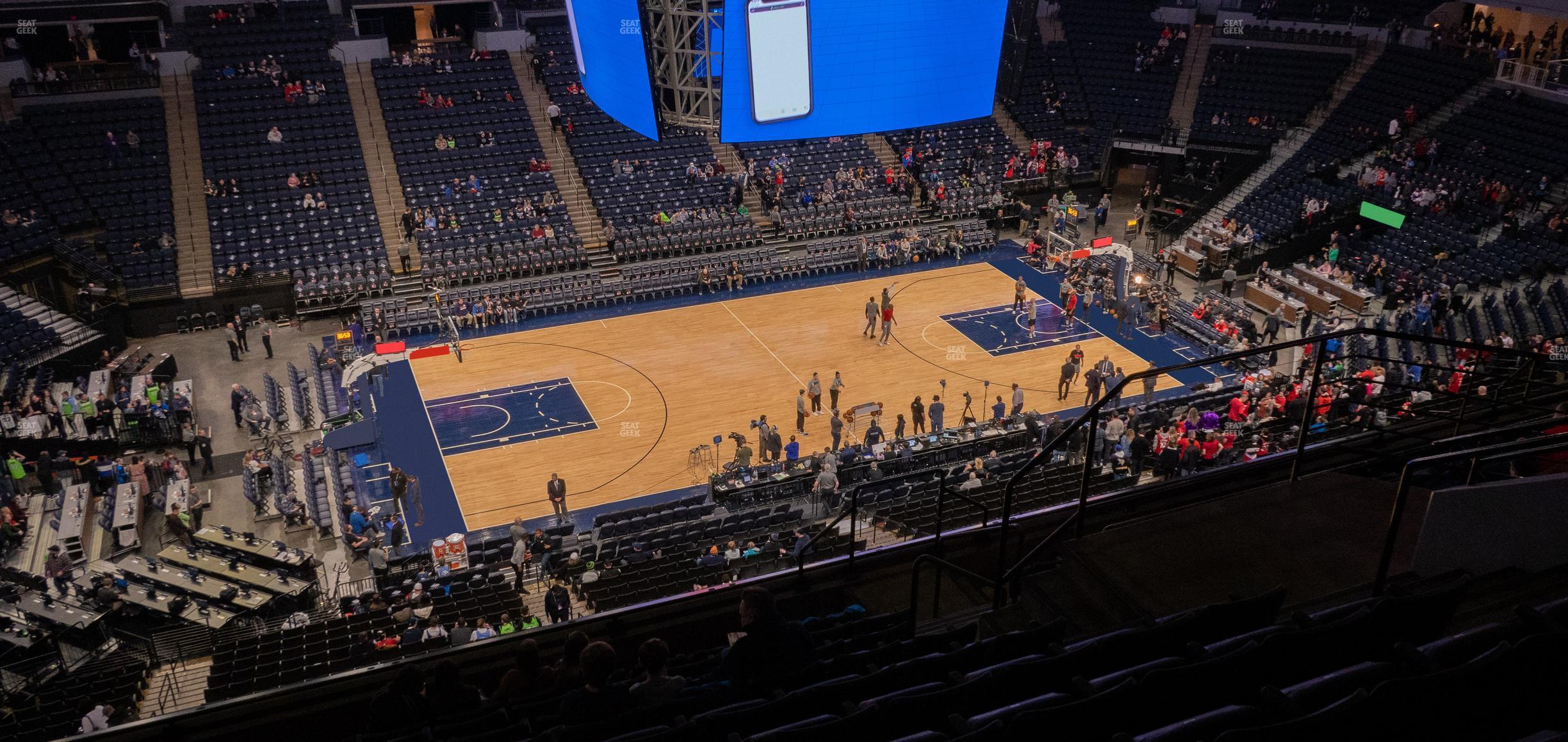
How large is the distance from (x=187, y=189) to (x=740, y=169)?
1737cm

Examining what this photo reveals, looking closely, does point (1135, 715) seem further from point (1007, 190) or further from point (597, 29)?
point (1007, 190)

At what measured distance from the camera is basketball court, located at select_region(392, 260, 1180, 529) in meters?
24.0

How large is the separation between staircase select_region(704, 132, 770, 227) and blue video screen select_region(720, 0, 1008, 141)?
2344 cm

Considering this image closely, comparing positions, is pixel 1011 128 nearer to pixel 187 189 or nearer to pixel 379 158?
pixel 379 158

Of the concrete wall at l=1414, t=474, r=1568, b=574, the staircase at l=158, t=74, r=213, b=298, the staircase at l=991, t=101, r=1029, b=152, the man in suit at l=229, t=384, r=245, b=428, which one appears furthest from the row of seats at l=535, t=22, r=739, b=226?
the concrete wall at l=1414, t=474, r=1568, b=574

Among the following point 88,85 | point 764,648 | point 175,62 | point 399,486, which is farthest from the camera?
point 175,62

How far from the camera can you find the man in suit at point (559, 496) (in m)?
21.4

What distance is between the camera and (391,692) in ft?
25.2

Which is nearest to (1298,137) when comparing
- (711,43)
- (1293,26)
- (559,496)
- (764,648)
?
(1293,26)

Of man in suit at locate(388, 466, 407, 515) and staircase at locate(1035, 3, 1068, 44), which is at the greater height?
staircase at locate(1035, 3, 1068, 44)

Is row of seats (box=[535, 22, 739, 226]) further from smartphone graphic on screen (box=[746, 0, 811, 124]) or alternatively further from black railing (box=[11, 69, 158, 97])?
smartphone graphic on screen (box=[746, 0, 811, 124])

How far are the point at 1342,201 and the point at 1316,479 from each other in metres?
28.7

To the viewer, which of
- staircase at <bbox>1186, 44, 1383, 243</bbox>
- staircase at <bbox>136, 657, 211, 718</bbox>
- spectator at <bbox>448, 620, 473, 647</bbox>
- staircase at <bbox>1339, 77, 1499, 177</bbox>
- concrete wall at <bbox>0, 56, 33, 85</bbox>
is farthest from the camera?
staircase at <bbox>1186, 44, 1383, 243</bbox>

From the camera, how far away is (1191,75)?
42.9m
